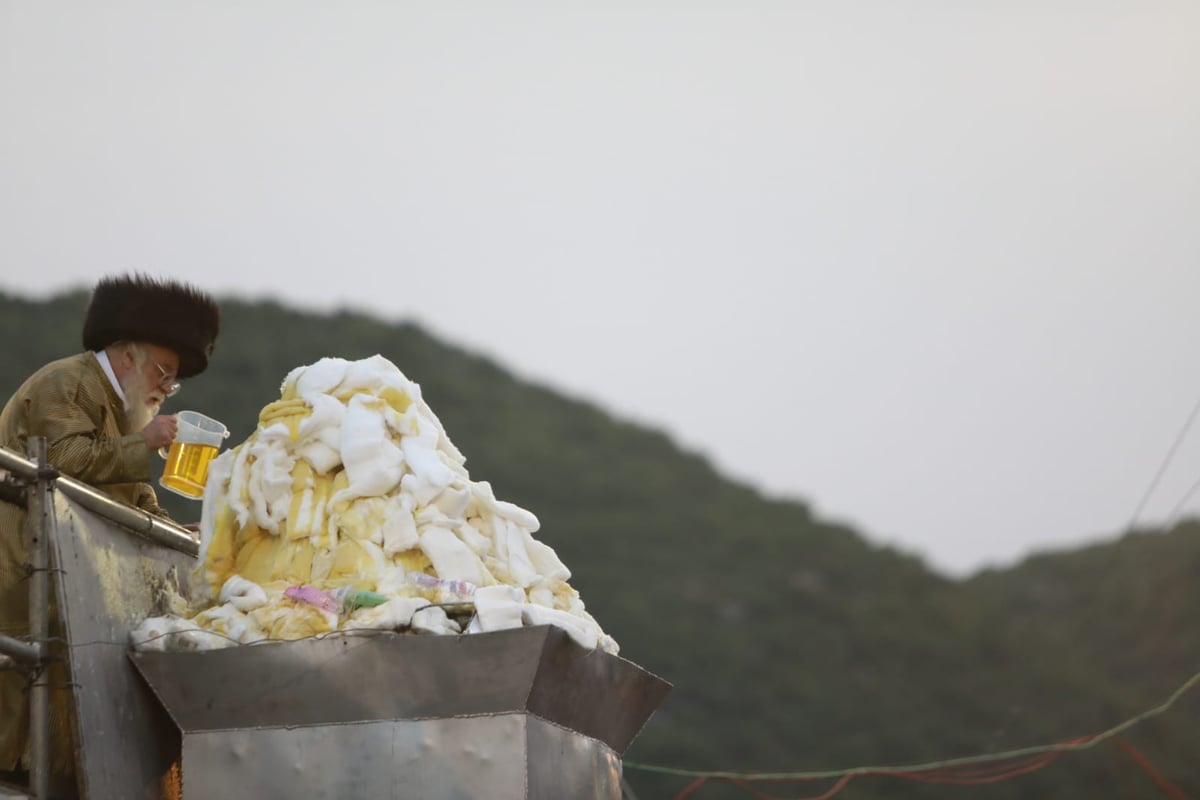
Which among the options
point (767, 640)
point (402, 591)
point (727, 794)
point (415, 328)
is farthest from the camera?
point (415, 328)

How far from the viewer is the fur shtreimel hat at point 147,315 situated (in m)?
6.83

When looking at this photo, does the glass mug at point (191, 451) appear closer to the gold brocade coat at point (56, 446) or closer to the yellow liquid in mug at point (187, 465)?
the yellow liquid in mug at point (187, 465)

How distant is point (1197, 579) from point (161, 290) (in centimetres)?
3275

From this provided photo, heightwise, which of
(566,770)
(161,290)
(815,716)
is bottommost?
(815,716)

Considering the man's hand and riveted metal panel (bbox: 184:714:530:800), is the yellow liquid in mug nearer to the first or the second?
the man's hand

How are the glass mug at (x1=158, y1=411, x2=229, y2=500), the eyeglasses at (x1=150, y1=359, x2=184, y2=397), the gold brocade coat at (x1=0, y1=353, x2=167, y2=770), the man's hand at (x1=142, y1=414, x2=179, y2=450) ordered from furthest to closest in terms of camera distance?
the eyeglasses at (x1=150, y1=359, x2=184, y2=397)
the glass mug at (x1=158, y1=411, x2=229, y2=500)
the man's hand at (x1=142, y1=414, x2=179, y2=450)
the gold brocade coat at (x1=0, y1=353, x2=167, y2=770)

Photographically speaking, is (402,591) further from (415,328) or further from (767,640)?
(415,328)

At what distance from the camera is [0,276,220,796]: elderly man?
19.8ft

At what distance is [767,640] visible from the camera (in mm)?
38750

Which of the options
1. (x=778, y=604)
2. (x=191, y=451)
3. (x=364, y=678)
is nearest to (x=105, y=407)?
(x=191, y=451)

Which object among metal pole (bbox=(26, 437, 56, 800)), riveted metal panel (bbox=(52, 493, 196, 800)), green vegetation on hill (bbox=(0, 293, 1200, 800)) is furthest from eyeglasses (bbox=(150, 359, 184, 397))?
green vegetation on hill (bbox=(0, 293, 1200, 800))

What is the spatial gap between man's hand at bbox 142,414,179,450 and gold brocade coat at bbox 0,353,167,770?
27mm

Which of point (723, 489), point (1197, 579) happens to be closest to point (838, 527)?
point (723, 489)

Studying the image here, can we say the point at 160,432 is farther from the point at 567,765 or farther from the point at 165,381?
the point at 567,765
